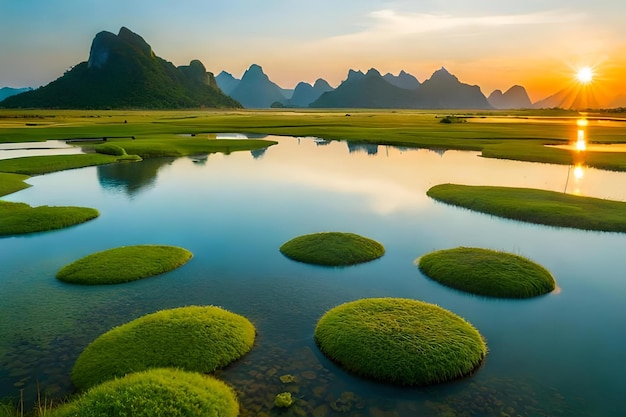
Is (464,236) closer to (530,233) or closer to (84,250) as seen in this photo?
(530,233)

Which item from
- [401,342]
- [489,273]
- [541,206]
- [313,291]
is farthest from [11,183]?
[541,206]

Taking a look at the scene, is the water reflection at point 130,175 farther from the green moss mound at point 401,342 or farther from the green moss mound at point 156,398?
the green moss mound at point 156,398

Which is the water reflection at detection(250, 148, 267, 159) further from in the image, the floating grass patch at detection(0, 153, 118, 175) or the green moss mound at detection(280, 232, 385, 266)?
the green moss mound at detection(280, 232, 385, 266)

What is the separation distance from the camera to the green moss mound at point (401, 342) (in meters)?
15.9

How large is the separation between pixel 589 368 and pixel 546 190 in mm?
33456

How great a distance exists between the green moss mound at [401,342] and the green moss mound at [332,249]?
7639mm

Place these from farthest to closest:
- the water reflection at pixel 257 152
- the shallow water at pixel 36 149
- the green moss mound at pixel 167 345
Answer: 1. the water reflection at pixel 257 152
2. the shallow water at pixel 36 149
3. the green moss mound at pixel 167 345

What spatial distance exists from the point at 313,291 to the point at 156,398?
1166 centimetres

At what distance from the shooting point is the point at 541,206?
127ft

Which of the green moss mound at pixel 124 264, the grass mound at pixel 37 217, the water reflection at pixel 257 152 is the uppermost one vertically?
the water reflection at pixel 257 152

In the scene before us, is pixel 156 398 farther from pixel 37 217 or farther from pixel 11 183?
pixel 11 183

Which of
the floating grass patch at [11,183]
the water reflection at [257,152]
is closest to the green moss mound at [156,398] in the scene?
the floating grass patch at [11,183]

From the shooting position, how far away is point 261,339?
18500 mm

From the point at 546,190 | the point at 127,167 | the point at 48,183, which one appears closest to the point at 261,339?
the point at 546,190
